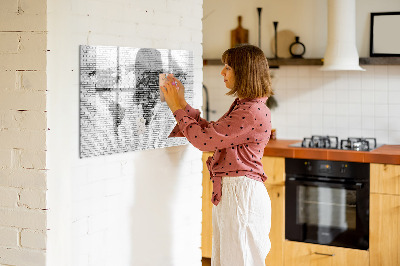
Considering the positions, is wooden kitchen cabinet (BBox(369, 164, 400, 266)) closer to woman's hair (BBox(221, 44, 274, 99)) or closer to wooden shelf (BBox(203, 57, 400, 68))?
wooden shelf (BBox(203, 57, 400, 68))

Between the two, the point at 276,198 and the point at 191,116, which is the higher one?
the point at 191,116

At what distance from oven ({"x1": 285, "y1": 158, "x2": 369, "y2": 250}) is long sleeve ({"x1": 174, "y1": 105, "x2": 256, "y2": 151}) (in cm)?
173

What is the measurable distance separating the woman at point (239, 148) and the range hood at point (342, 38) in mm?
1917

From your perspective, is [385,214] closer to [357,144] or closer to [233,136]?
[357,144]

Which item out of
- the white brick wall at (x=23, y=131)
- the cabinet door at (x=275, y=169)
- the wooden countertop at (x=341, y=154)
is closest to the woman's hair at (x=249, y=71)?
the white brick wall at (x=23, y=131)

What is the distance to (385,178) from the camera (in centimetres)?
411

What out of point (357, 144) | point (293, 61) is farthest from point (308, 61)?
point (357, 144)

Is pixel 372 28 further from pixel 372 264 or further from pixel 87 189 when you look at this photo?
pixel 87 189

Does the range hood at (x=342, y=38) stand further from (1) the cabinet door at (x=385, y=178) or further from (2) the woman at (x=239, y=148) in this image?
(2) the woman at (x=239, y=148)

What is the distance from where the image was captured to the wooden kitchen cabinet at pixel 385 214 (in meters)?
4.09

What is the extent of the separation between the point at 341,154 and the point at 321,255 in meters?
0.76

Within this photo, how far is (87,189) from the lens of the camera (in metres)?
2.54

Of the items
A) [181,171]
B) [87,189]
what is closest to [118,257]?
[87,189]

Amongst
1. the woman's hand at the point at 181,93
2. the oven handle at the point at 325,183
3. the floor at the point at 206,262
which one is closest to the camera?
the woman's hand at the point at 181,93
